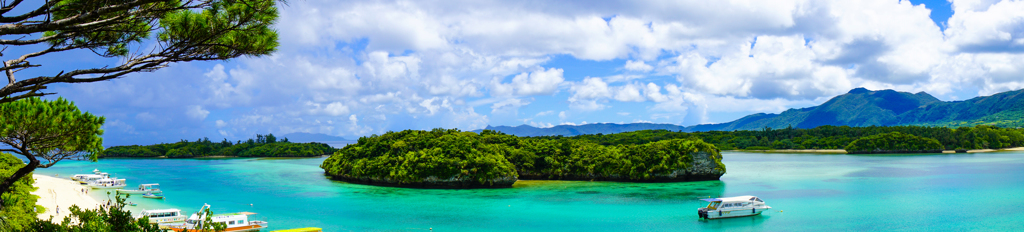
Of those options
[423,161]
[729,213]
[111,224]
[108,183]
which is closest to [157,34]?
[111,224]

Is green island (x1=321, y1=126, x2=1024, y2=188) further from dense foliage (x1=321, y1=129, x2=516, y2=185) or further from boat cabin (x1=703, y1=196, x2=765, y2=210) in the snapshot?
boat cabin (x1=703, y1=196, x2=765, y2=210)

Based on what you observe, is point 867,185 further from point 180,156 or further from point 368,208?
point 180,156

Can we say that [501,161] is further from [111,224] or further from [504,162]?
Result: [111,224]

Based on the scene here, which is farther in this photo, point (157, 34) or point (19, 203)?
point (19, 203)

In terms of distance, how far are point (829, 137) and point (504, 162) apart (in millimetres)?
104742


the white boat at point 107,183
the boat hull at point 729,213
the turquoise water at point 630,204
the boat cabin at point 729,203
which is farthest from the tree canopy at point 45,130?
the white boat at point 107,183

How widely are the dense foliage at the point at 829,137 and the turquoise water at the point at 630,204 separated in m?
55.8

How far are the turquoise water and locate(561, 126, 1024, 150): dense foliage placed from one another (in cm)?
5577

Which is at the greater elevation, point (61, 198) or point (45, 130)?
point (45, 130)

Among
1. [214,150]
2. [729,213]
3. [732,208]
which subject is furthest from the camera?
[214,150]

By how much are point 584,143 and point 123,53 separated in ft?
169

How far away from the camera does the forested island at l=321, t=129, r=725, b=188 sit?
46.8 metres

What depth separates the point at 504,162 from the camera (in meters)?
49.5

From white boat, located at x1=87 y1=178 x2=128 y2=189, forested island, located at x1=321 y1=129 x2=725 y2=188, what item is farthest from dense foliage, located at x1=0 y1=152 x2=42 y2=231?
white boat, located at x1=87 y1=178 x2=128 y2=189
